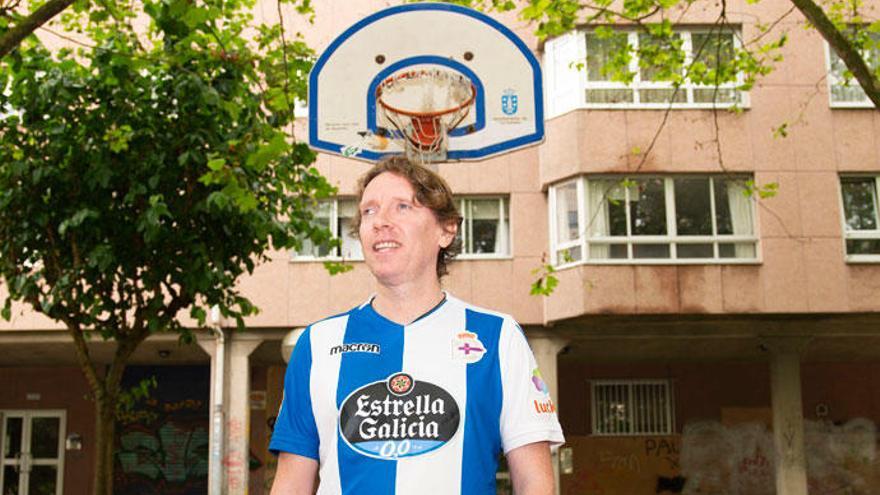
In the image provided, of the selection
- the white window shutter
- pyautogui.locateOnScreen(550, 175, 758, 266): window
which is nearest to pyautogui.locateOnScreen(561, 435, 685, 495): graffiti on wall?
pyautogui.locateOnScreen(550, 175, 758, 266): window

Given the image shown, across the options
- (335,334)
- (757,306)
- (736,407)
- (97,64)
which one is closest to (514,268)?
(757,306)

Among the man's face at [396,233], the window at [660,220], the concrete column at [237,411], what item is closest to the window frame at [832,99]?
the window at [660,220]

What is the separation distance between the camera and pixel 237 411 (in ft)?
58.3

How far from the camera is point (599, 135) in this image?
16.6 metres

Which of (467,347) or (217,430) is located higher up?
(467,347)

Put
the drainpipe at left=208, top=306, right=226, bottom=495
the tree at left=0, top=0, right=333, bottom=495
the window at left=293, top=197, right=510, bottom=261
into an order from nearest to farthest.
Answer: the tree at left=0, top=0, right=333, bottom=495 < the drainpipe at left=208, top=306, right=226, bottom=495 < the window at left=293, top=197, right=510, bottom=261

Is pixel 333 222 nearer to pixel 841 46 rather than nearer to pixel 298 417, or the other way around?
pixel 841 46

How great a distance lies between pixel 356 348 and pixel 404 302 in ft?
0.65

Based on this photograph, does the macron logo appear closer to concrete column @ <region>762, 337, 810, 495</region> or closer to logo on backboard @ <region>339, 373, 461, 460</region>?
logo on backboard @ <region>339, 373, 461, 460</region>

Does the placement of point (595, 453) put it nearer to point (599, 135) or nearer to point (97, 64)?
point (599, 135)

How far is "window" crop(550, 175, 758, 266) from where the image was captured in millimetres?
16562

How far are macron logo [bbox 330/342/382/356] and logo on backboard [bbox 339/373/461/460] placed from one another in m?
0.10

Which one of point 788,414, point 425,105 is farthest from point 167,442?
point 425,105

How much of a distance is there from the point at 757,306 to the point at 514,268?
4.32 m
